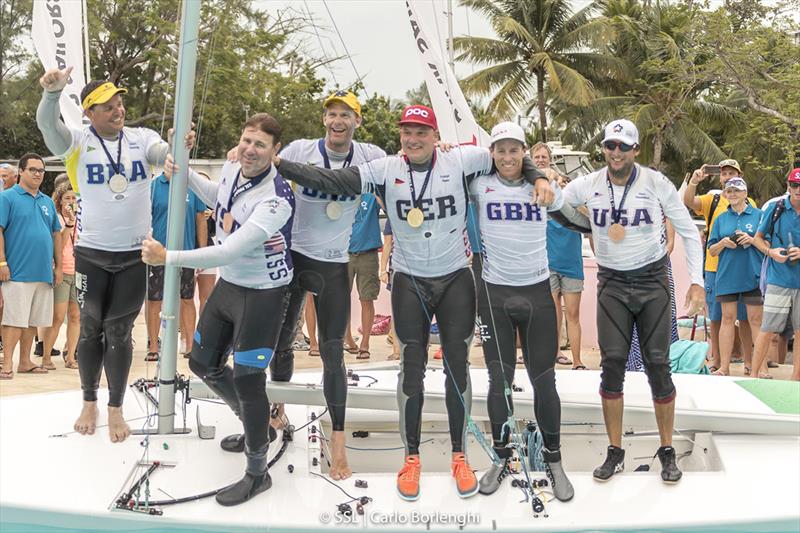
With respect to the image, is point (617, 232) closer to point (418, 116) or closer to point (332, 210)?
point (418, 116)

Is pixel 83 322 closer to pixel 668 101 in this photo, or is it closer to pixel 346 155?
pixel 346 155

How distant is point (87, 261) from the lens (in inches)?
186

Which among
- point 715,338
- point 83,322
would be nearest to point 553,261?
point 715,338

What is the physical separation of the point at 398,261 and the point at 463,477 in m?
1.08

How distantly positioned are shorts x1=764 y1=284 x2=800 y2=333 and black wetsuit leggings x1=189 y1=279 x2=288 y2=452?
14.9ft

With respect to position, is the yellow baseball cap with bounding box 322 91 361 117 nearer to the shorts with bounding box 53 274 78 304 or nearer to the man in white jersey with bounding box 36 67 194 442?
the man in white jersey with bounding box 36 67 194 442

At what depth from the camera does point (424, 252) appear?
4.39 metres

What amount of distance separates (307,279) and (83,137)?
137 cm

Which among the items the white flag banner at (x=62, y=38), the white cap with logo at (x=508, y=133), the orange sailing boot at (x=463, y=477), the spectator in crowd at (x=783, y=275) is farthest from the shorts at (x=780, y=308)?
the white flag banner at (x=62, y=38)

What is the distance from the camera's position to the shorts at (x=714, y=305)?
Result: 26.0 ft

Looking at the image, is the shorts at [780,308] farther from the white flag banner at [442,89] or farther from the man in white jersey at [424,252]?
the man in white jersey at [424,252]

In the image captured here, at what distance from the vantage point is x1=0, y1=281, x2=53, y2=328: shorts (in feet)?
24.5

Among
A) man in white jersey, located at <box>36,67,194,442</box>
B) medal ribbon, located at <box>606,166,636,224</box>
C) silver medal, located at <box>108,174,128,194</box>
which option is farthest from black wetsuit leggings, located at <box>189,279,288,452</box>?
medal ribbon, located at <box>606,166,636,224</box>

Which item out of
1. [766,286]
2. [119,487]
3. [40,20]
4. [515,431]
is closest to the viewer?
[119,487]
